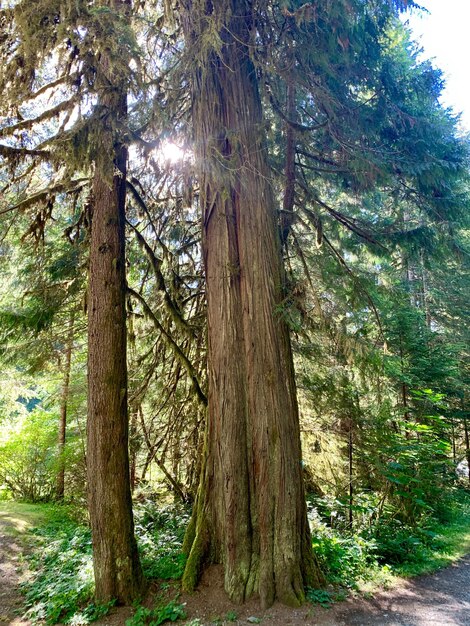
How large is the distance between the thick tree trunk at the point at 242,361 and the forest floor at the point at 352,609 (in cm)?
14

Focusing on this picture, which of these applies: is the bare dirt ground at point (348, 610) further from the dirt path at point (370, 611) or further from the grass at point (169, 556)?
the grass at point (169, 556)

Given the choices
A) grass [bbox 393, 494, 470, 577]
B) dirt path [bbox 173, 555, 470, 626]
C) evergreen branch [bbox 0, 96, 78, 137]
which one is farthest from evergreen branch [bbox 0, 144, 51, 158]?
grass [bbox 393, 494, 470, 577]

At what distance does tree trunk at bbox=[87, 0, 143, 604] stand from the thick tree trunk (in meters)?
0.78

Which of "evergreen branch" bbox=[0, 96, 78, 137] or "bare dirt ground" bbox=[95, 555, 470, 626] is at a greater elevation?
"evergreen branch" bbox=[0, 96, 78, 137]

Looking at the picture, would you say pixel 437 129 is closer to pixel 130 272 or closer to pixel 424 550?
pixel 130 272

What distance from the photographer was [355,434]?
7.09m

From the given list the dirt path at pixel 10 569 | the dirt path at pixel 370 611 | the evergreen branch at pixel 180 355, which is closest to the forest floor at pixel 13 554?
the dirt path at pixel 10 569

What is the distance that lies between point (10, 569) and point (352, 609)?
4.86 m

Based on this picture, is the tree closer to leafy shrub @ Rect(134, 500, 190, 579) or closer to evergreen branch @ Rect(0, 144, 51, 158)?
evergreen branch @ Rect(0, 144, 51, 158)

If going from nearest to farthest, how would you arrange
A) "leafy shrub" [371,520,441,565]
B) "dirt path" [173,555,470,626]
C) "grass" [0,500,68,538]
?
"dirt path" [173,555,470,626] → "leafy shrub" [371,520,441,565] → "grass" [0,500,68,538]

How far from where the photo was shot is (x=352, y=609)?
3.77 m

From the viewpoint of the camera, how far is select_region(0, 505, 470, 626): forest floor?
354 centimetres

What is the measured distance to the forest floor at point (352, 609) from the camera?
3.54 m

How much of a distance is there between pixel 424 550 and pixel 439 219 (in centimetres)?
471
